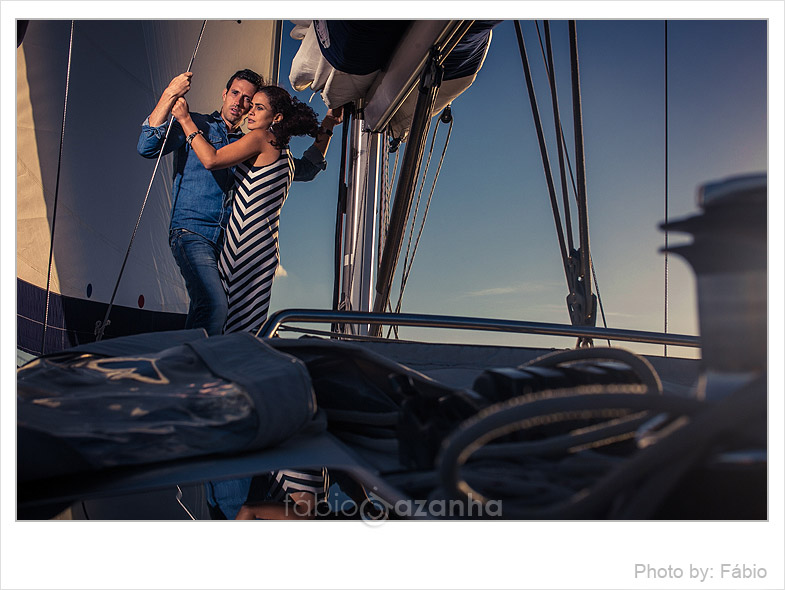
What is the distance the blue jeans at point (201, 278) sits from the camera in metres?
1.75

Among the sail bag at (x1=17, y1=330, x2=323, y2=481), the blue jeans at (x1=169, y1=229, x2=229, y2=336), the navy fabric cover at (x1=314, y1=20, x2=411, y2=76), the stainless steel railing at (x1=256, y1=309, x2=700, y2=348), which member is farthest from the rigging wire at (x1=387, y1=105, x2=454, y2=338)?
the sail bag at (x1=17, y1=330, x2=323, y2=481)

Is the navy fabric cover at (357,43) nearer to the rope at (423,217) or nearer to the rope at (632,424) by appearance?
the rope at (423,217)

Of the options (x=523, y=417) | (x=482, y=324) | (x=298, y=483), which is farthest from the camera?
(x=482, y=324)

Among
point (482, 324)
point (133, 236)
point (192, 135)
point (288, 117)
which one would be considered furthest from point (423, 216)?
point (482, 324)

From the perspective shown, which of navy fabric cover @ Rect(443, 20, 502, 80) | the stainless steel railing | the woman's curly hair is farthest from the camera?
the woman's curly hair

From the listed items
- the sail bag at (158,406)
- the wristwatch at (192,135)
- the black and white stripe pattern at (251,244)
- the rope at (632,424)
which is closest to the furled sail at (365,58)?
the black and white stripe pattern at (251,244)

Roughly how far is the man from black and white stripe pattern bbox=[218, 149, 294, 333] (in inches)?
1.1

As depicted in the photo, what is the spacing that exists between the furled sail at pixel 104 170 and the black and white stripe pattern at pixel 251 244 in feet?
0.53

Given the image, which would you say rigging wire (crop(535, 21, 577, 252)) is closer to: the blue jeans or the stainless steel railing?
the stainless steel railing

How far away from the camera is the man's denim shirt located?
1.77m

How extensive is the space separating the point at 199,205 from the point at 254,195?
168 millimetres

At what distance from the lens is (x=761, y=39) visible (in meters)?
0.45

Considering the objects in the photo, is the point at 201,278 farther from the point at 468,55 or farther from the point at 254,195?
the point at 468,55

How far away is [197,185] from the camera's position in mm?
1775
